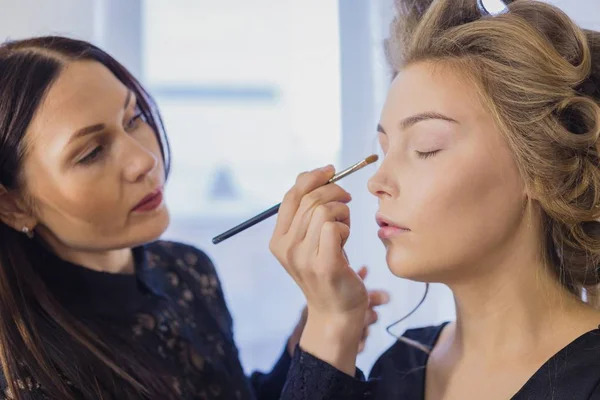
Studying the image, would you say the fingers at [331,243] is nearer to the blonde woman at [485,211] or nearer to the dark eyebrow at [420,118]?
the blonde woman at [485,211]

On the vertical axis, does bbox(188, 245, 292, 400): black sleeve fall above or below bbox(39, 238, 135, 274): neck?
below

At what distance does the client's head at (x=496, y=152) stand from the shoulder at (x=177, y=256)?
0.48m

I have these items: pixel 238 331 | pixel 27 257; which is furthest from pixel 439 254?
pixel 238 331

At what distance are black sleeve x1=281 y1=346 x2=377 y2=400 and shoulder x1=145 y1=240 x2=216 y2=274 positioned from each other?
389mm

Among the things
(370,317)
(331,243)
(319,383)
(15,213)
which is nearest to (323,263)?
(331,243)

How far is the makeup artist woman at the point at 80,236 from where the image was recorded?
0.89m

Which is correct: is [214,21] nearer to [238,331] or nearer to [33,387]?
[238,331]

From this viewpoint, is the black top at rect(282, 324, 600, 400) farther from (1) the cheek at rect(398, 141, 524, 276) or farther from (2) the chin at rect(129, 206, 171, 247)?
(2) the chin at rect(129, 206, 171, 247)

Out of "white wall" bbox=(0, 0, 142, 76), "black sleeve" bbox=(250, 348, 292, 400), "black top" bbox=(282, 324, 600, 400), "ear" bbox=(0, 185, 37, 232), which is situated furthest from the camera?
"white wall" bbox=(0, 0, 142, 76)

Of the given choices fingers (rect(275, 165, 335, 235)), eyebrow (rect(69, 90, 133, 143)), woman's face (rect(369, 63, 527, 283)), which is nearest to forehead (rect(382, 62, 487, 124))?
woman's face (rect(369, 63, 527, 283))

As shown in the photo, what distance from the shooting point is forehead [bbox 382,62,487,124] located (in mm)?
784

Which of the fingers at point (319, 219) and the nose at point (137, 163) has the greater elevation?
the nose at point (137, 163)

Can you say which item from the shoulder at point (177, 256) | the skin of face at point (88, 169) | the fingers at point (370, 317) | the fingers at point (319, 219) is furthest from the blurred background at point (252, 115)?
the fingers at point (319, 219)

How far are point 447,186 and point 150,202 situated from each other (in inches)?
17.9
